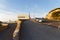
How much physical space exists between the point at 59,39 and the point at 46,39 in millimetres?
937

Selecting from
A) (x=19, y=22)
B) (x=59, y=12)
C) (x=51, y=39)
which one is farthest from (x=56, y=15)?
(x=51, y=39)

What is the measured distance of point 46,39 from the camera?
9.52m

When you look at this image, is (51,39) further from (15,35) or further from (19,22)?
(19,22)

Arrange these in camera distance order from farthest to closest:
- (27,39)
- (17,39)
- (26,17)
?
(26,17) → (27,39) → (17,39)

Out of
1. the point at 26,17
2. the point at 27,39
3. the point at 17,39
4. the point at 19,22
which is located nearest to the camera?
the point at 17,39

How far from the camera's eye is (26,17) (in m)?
11.9

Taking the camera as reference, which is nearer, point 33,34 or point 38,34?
point 33,34

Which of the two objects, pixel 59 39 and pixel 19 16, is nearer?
pixel 59 39

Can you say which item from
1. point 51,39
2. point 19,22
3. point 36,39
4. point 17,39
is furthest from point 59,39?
point 19,22

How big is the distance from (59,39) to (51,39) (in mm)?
588

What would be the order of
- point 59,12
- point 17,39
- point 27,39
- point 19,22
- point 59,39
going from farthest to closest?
point 59,12, point 19,22, point 59,39, point 27,39, point 17,39

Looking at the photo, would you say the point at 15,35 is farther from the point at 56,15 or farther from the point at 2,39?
the point at 56,15

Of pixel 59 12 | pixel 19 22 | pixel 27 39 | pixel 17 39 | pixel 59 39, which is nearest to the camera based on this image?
pixel 17 39

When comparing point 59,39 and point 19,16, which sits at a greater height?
point 19,16
